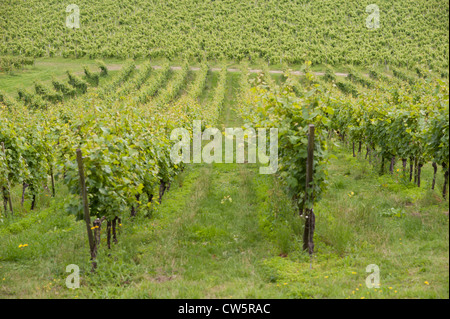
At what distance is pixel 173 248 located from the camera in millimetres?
7973

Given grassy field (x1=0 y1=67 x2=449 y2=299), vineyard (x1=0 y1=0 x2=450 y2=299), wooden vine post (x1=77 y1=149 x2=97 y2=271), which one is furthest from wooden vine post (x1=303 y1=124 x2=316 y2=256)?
wooden vine post (x1=77 y1=149 x2=97 y2=271)

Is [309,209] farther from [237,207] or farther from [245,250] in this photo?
[237,207]

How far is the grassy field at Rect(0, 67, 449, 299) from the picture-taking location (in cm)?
612

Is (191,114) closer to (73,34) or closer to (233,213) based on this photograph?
(233,213)

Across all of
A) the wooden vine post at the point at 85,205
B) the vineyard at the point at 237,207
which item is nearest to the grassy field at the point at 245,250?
the vineyard at the point at 237,207

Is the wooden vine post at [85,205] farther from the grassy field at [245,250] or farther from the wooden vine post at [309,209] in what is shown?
the wooden vine post at [309,209]

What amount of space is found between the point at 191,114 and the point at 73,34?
63281mm

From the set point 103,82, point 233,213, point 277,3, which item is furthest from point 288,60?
point 233,213

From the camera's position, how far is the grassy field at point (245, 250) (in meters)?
6.12

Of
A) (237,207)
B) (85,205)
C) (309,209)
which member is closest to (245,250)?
(309,209)

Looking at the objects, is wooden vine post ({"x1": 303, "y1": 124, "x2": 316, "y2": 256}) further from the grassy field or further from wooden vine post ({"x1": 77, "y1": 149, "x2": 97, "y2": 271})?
wooden vine post ({"x1": 77, "y1": 149, "x2": 97, "y2": 271})

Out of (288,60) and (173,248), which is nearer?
(173,248)

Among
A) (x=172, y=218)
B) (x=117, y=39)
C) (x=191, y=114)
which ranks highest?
(x=117, y=39)

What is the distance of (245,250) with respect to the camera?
7992mm
